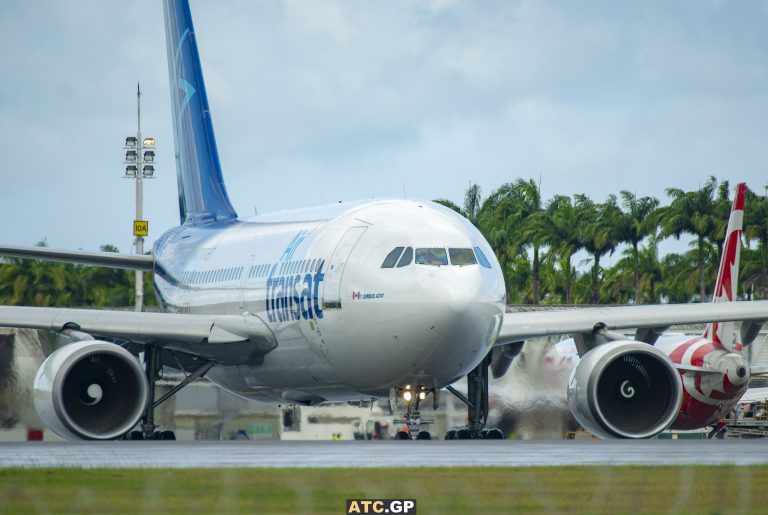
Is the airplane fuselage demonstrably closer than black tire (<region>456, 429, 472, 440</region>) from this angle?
Yes

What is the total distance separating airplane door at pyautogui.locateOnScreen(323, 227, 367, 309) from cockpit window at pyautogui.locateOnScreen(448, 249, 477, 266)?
1753 millimetres

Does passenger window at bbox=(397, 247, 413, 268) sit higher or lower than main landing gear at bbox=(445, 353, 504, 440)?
higher

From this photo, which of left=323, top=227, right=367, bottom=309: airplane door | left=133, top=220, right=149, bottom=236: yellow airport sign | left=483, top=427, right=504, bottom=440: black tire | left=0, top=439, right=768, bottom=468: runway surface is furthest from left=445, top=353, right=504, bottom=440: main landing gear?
left=133, top=220, right=149, bottom=236: yellow airport sign

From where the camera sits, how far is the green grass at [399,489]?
37.4 feet

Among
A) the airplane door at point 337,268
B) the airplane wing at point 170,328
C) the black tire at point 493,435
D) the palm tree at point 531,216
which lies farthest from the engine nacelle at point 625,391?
the palm tree at point 531,216

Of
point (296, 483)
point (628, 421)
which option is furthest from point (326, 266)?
point (296, 483)

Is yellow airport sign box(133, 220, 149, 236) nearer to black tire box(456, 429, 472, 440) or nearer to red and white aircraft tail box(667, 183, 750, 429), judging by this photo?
red and white aircraft tail box(667, 183, 750, 429)

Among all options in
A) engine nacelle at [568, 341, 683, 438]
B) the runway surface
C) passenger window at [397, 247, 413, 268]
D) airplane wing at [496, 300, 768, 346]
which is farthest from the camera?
airplane wing at [496, 300, 768, 346]

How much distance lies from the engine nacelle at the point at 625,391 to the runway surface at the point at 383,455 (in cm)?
174

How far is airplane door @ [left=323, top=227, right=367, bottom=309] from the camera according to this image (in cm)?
2228

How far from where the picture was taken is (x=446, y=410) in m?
29.1

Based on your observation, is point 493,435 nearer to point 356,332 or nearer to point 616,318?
point 616,318

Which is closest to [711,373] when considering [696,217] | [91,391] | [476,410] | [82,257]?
[476,410]

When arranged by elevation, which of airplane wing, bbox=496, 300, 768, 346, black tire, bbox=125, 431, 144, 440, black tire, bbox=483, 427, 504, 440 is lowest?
black tire, bbox=483, 427, 504, 440
